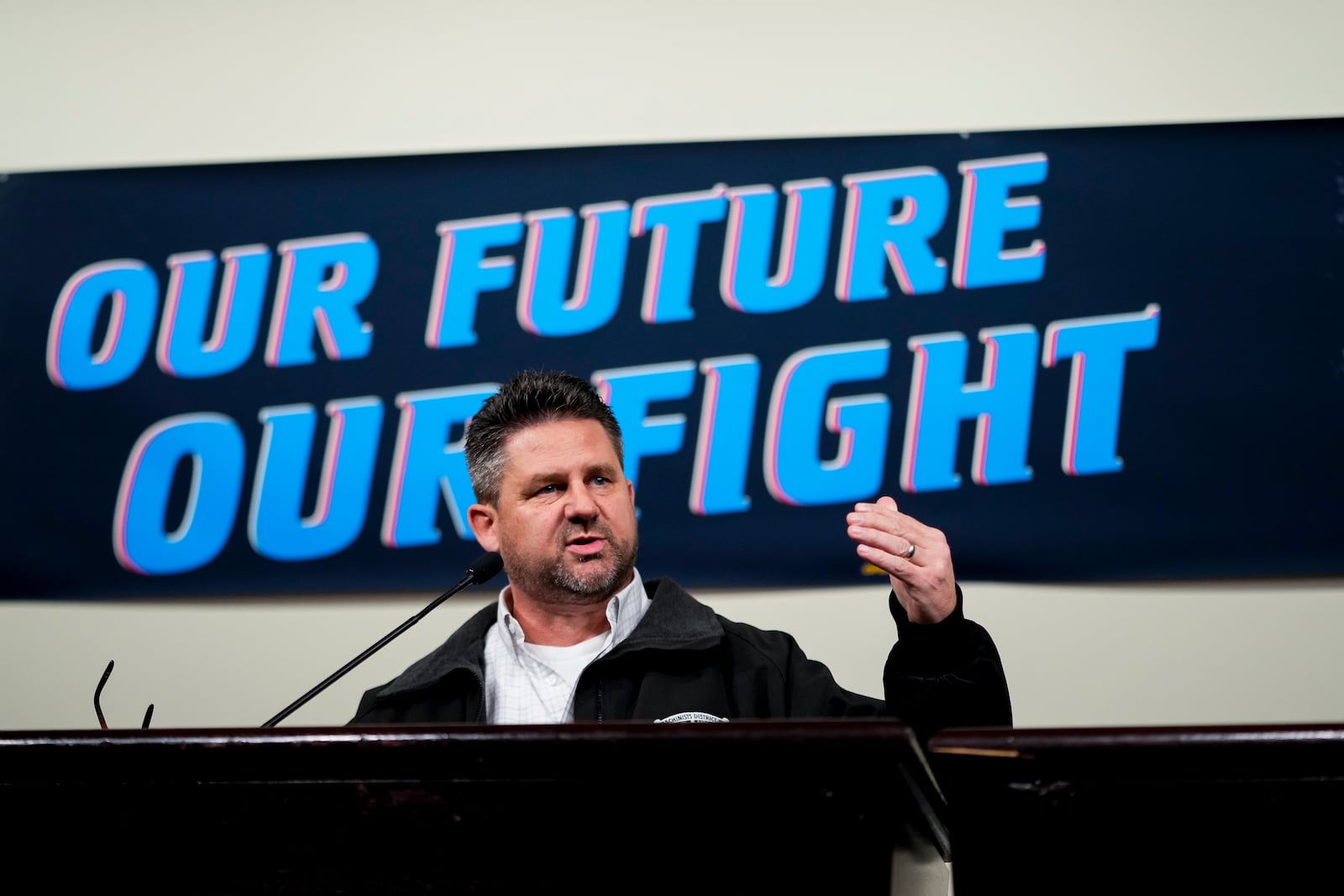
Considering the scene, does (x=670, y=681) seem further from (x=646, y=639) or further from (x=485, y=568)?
(x=485, y=568)

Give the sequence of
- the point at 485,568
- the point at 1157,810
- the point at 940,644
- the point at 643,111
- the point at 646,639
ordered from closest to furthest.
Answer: the point at 1157,810 < the point at 940,644 < the point at 485,568 < the point at 646,639 < the point at 643,111

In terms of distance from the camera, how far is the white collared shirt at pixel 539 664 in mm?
1715

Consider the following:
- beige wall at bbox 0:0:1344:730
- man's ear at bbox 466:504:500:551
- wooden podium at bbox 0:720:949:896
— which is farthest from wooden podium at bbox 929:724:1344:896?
beige wall at bbox 0:0:1344:730

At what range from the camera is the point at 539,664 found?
1776mm

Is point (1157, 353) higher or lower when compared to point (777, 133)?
lower

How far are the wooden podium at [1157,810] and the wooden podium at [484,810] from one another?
58 mm

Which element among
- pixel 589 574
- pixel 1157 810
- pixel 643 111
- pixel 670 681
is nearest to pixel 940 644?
pixel 670 681

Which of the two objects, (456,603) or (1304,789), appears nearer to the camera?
(1304,789)

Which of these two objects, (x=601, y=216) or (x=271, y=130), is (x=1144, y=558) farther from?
(x=271, y=130)

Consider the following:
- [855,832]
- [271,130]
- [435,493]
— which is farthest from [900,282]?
[855,832]

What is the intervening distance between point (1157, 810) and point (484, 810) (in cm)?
37

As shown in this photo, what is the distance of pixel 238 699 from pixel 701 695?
1046 millimetres

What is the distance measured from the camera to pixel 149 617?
2.32 metres

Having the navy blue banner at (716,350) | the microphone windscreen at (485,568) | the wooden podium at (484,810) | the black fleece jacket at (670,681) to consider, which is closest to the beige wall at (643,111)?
the navy blue banner at (716,350)
